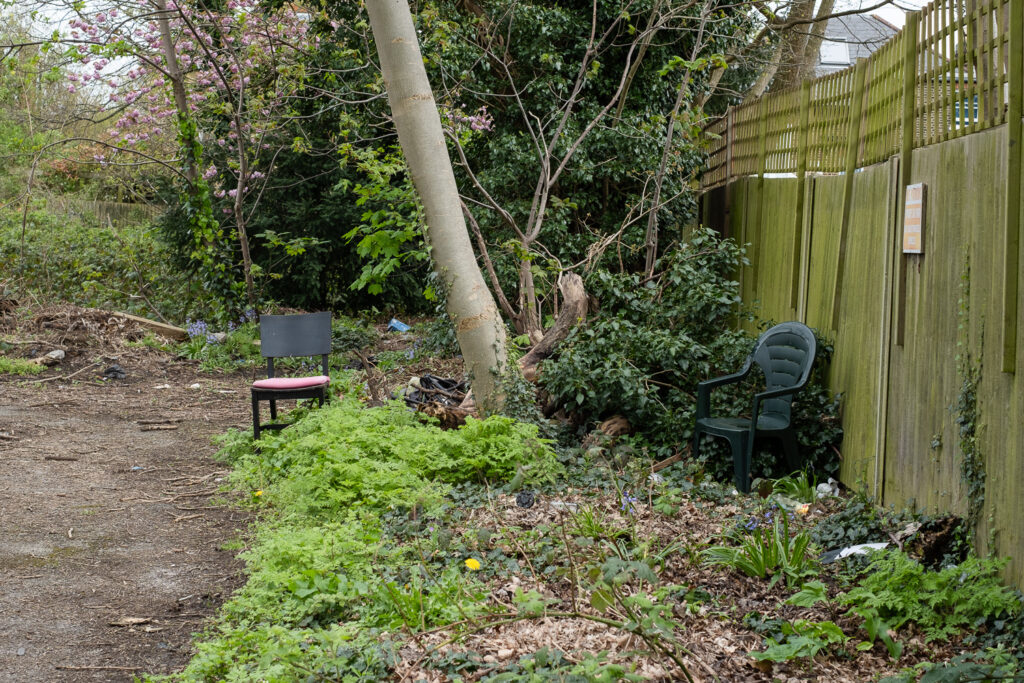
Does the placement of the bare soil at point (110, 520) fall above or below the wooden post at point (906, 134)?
below

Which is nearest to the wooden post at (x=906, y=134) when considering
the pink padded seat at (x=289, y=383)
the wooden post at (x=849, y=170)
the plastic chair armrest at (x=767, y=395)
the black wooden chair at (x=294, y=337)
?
the plastic chair armrest at (x=767, y=395)

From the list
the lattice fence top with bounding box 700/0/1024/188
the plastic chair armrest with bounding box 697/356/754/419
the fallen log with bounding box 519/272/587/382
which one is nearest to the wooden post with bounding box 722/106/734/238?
the lattice fence top with bounding box 700/0/1024/188

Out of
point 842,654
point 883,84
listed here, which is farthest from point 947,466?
point 883,84

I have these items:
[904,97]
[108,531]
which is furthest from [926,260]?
[108,531]

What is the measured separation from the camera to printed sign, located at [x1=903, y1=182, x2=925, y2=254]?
4488 mm

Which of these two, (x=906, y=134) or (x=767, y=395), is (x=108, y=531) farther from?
(x=906, y=134)

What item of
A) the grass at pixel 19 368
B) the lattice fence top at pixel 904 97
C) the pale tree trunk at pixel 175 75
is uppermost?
the pale tree trunk at pixel 175 75

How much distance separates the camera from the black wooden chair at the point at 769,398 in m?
5.56

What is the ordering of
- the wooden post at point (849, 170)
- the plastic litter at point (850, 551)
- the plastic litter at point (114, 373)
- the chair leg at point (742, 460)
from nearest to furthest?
the plastic litter at point (850, 551) → the chair leg at point (742, 460) → the wooden post at point (849, 170) → the plastic litter at point (114, 373)

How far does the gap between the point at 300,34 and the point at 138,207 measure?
900 centimetres

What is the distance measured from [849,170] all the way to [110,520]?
16.5 ft

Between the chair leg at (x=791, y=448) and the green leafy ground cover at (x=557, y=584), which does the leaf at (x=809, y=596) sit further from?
the chair leg at (x=791, y=448)

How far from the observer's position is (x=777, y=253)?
23.8 feet

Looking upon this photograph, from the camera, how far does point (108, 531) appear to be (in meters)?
5.09
